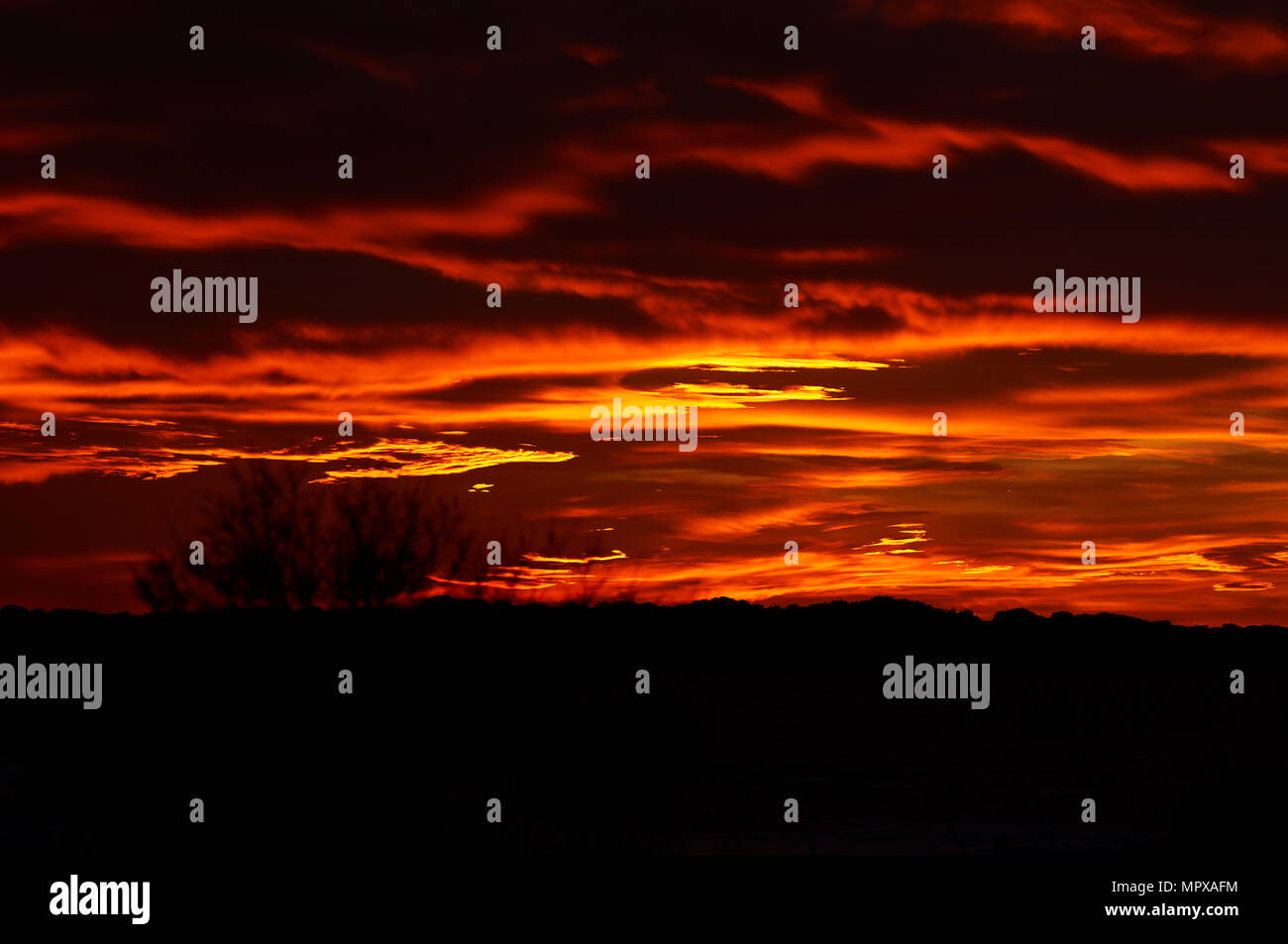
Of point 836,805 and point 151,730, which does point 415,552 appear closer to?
point 151,730

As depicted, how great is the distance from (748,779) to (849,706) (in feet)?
202

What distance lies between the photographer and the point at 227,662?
25453 millimetres
